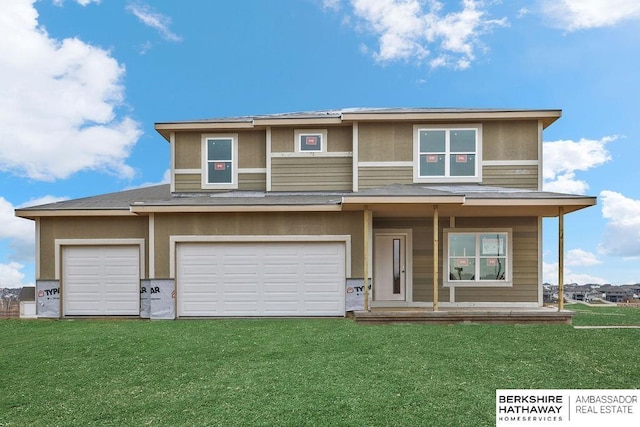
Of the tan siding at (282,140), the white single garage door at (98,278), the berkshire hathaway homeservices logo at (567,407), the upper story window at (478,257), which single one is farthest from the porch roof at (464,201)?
the white single garage door at (98,278)

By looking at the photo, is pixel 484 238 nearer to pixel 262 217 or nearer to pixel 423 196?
pixel 423 196

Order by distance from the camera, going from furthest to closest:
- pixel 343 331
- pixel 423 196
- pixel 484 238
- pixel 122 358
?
1. pixel 484 238
2. pixel 423 196
3. pixel 343 331
4. pixel 122 358

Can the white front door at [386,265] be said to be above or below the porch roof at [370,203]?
below

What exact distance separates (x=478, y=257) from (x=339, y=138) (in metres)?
5.11

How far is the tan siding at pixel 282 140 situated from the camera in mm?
11766

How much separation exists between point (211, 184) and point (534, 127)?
9.39m

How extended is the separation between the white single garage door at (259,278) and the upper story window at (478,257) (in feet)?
10.7

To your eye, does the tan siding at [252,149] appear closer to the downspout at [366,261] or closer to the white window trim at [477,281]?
the downspout at [366,261]

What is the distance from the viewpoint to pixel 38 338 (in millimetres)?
8109

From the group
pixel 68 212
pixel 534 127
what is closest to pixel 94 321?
pixel 68 212

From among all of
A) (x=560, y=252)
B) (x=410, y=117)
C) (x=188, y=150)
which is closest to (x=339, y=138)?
(x=410, y=117)

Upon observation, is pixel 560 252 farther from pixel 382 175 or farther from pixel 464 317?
pixel 382 175

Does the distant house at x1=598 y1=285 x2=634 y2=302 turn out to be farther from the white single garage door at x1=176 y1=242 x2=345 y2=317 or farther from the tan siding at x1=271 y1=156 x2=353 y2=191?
the white single garage door at x1=176 y1=242 x2=345 y2=317

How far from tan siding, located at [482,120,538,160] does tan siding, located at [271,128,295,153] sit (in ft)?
17.9
